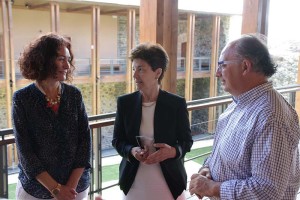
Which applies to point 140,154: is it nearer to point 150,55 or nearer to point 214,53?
point 150,55

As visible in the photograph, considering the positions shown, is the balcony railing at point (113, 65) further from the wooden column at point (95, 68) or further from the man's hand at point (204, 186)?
the man's hand at point (204, 186)

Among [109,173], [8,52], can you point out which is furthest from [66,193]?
[8,52]

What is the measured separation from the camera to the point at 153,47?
71.2 inches

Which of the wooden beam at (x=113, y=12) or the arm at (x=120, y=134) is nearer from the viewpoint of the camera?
the arm at (x=120, y=134)

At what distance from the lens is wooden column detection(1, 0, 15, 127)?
30.3 ft

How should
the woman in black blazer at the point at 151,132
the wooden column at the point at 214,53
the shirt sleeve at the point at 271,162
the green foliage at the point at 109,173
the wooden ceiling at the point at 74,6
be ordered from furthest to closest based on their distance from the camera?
the wooden column at the point at 214,53 → the wooden ceiling at the point at 74,6 → the green foliage at the point at 109,173 → the woman in black blazer at the point at 151,132 → the shirt sleeve at the point at 271,162

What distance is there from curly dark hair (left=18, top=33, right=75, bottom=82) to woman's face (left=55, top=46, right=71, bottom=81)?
1cm

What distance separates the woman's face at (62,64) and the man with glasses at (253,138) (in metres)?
0.75

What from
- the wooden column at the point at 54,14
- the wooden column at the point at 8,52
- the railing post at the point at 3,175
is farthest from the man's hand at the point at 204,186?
the wooden column at the point at 54,14

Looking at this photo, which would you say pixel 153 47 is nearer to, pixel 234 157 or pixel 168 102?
pixel 168 102

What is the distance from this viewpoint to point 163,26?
2.41m

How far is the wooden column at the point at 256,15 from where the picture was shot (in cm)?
309

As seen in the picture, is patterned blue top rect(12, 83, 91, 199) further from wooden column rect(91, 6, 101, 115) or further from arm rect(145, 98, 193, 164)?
wooden column rect(91, 6, 101, 115)

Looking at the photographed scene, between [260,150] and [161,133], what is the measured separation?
725 millimetres
